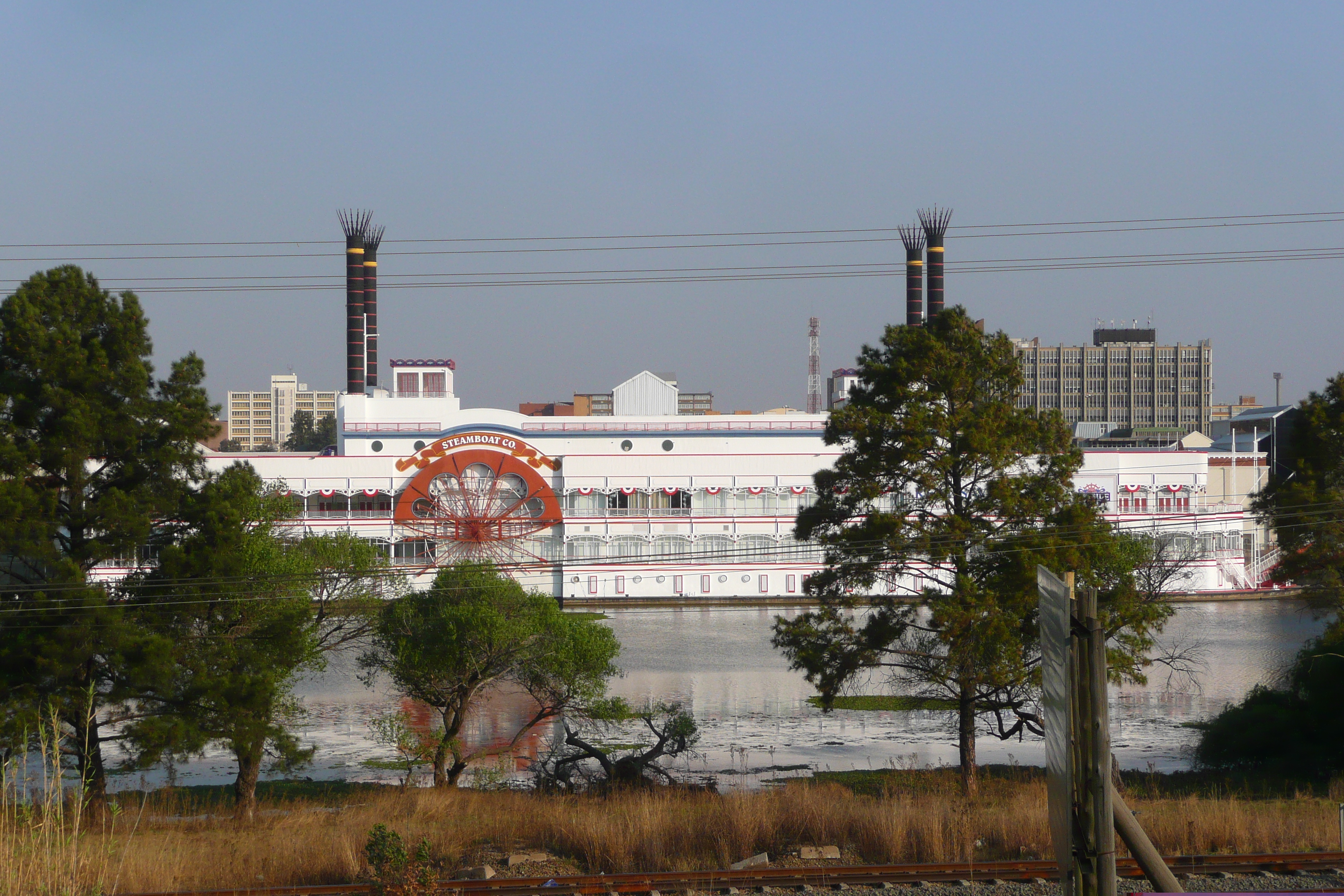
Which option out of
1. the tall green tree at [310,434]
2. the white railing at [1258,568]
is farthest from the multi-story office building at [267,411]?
the white railing at [1258,568]

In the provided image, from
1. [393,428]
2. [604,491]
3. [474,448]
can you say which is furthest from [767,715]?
[393,428]

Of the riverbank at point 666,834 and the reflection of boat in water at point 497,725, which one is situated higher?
the riverbank at point 666,834

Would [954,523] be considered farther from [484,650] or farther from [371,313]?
[371,313]

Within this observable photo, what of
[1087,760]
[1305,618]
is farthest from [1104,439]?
[1087,760]

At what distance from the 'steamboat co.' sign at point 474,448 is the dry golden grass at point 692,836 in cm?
2838

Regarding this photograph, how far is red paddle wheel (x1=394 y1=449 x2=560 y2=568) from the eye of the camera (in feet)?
124

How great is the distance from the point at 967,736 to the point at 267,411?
143 meters

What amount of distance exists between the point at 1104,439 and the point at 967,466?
5094 centimetres

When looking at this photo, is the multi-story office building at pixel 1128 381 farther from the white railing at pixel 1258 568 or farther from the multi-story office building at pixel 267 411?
the multi-story office building at pixel 267 411

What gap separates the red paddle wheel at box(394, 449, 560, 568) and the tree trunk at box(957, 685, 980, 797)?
26.1m

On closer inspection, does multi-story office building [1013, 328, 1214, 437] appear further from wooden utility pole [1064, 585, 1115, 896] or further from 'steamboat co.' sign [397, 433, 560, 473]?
wooden utility pole [1064, 585, 1115, 896]

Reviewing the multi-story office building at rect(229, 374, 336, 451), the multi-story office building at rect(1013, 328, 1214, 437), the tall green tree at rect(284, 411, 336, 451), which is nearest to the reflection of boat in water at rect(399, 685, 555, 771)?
the tall green tree at rect(284, 411, 336, 451)

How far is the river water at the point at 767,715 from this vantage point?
16.2m

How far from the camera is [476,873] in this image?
786 centimetres
